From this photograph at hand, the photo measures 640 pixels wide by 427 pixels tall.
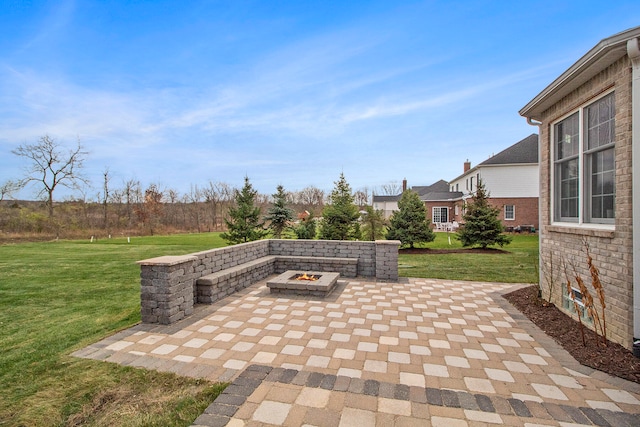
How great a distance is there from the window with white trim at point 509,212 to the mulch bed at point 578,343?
62.8ft

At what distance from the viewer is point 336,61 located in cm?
1068

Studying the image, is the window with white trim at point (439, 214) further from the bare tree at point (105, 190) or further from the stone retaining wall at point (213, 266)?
the bare tree at point (105, 190)

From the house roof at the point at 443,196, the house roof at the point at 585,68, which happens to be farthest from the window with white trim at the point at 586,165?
the house roof at the point at 443,196


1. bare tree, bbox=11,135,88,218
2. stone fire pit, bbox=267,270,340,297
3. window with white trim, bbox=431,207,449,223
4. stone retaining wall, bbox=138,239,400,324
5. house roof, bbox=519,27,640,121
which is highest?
bare tree, bbox=11,135,88,218

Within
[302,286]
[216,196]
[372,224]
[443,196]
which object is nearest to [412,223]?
[372,224]

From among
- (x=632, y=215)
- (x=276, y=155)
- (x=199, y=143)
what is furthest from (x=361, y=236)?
(x=276, y=155)

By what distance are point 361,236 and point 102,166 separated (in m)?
25.5

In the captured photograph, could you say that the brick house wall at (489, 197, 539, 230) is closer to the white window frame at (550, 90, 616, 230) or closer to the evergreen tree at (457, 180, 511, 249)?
the evergreen tree at (457, 180, 511, 249)

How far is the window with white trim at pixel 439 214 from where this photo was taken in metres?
26.5

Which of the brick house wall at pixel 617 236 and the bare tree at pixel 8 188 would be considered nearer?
the brick house wall at pixel 617 236

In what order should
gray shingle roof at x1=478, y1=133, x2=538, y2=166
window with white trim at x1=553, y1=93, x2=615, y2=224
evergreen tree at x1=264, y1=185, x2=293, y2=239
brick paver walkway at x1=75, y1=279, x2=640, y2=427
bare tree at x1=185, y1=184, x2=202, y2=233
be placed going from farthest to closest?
bare tree at x1=185, y1=184, x2=202, y2=233 < gray shingle roof at x1=478, y1=133, x2=538, y2=166 < evergreen tree at x1=264, y1=185, x2=293, y2=239 < window with white trim at x1=553, y1=93, x2=615, y2=224 < brick paver walkway at x1=75, y1=279, x2=640, y2=427

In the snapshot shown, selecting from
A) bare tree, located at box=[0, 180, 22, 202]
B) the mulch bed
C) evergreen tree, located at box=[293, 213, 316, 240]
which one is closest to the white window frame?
the mulch bed

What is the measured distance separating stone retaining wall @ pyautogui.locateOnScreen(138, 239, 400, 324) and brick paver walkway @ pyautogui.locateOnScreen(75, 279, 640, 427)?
0.91 feet

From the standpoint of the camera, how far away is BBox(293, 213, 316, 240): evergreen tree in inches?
527
